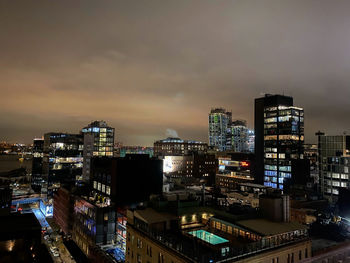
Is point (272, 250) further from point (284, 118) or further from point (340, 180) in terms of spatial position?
point (284, 118)

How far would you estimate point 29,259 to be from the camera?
139ft

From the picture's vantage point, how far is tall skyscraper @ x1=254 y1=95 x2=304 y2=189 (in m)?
126

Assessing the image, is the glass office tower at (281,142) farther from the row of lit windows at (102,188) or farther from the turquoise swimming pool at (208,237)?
the turquoise swimming pool at (208,237)

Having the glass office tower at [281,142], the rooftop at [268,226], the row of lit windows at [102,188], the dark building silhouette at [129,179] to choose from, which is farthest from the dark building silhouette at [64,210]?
the glass office tower at [281,142]

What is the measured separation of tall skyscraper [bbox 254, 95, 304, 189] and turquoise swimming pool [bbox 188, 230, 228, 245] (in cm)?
A: 10431

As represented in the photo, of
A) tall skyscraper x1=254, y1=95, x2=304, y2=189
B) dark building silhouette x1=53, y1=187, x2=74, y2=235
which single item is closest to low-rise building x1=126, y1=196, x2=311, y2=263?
dark building silhouette x1=53, y1=187, x2=74, y2=235

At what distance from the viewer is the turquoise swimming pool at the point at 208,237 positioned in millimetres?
30766

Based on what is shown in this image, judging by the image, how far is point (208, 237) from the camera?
32062mm

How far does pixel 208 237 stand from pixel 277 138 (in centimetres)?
10972

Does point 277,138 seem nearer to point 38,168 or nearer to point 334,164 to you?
point 334,164

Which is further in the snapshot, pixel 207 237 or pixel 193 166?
pixel 193 166

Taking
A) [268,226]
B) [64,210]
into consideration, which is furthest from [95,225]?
[268,226]

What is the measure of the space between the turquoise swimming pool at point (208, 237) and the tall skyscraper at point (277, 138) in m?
104

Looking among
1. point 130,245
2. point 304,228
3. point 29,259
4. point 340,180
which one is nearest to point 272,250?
point 304,228
